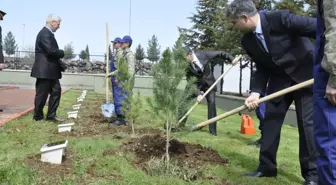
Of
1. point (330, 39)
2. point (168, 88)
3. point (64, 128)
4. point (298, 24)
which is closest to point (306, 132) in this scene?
point (298, 24)

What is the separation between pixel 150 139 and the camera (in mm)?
5012

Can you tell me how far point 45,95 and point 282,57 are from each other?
16.1ft

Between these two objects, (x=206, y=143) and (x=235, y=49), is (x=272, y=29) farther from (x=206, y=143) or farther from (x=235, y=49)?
(x=235, y=49)

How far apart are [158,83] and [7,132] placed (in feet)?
9.64

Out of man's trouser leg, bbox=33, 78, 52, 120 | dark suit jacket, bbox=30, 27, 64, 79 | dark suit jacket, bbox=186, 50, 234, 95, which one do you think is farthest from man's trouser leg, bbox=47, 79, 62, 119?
dark suit jacket, bbox=186, 50, 234, 95

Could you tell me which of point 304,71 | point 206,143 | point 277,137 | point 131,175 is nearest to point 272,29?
point 304,71

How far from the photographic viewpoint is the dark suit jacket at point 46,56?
22.7 ft

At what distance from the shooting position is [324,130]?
2.14 m

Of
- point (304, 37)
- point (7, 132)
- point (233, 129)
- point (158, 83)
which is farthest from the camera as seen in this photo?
point (233, 129)

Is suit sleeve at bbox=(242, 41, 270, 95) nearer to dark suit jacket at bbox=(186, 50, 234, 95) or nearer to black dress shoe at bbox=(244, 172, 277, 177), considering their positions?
black dress shoe at bbox=(244, 172, 277, 177)

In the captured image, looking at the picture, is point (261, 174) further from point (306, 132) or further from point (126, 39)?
point (126, 39)

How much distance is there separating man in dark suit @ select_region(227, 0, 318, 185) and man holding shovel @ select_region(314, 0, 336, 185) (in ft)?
4.32

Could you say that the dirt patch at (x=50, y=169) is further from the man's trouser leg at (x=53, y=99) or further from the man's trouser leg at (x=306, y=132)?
the man's trouser leg at (x=53, y=99)

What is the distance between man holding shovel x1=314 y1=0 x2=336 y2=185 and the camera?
6.57 feet
